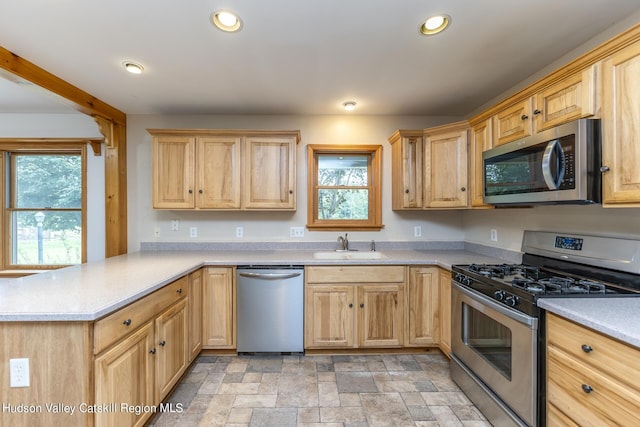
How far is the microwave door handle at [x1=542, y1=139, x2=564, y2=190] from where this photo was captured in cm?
149

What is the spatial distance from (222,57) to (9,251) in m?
3.29

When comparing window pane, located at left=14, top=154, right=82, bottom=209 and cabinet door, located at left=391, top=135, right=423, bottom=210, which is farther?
window pane, located at left=14, top=154, right=82, bottom=209

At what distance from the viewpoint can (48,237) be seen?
3.14 m

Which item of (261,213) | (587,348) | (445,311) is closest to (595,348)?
(587,348)

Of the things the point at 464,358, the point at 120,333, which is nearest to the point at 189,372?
the point at 120,333

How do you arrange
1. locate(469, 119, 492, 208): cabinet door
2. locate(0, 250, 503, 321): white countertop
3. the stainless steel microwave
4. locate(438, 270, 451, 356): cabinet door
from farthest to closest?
locate(438, 270, 451, 356): cabinet door
locate(469, 119, 492, 208): cabinet door
the stainless steel microwave
locate(0, 250, 503, 321): white countertop

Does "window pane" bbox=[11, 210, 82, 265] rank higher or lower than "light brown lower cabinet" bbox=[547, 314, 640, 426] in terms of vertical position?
higher

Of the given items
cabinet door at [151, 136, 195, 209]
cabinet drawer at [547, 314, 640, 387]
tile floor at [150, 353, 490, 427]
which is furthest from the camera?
cabinet door at [151, 136, 195, 209]

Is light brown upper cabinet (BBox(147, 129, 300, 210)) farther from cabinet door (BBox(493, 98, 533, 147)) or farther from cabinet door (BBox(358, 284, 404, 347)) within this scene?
cabinet door (BBox(493, 98, 533, 147))

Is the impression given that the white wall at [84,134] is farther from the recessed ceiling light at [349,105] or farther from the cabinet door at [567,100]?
the cabinet door at [567,100]

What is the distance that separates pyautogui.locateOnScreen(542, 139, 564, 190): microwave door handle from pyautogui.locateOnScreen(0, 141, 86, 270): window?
13.6ft

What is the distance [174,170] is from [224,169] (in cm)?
48

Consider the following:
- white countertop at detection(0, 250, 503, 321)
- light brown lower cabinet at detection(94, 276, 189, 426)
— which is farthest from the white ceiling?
light brown lower cabinet at detection(94, 276, 189, 426)

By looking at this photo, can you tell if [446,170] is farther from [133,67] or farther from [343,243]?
[133,67]
